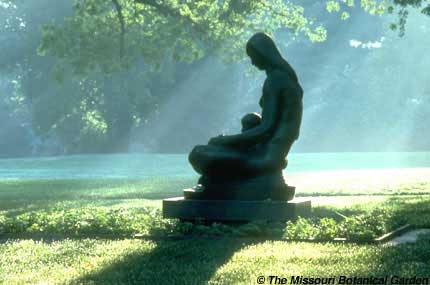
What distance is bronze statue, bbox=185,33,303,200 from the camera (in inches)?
460

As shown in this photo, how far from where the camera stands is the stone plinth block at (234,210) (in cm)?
1127

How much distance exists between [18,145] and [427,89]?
33.0m

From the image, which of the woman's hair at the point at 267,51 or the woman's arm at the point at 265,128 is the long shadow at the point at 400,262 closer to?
the woman's arm at the point at 265,128

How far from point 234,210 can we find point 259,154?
923 millimetres

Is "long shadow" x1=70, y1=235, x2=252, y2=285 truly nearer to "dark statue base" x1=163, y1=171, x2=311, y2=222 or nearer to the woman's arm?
"dark statue base" x1=163, y1=171, x2=311, y2=222

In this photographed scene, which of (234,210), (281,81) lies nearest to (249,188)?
(234,210)

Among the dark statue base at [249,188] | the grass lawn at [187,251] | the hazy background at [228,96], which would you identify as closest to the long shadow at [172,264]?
→ the grass lawn at [187,251]

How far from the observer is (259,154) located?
11.8m

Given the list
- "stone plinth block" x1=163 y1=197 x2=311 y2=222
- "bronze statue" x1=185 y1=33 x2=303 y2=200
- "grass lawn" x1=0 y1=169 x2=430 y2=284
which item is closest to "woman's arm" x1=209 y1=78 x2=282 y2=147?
"bronze statue" x1=185 y1=33 x2=303 y2=200

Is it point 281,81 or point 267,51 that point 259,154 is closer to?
point 281,81

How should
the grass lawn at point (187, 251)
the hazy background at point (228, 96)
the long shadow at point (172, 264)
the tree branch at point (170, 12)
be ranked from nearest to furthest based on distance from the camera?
the long shadow at point (172, 264)
the grass lawn at point (187, 251)
the tree branch at point (170, 12)
the hazy background at point (228, 96)

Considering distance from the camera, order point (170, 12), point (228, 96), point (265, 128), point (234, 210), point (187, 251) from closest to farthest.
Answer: point (187, 251) < point (234, 210) < point (265, 128) < point (170, 12) < point (228, 96)

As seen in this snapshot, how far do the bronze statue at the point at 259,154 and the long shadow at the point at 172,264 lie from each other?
1779 mm

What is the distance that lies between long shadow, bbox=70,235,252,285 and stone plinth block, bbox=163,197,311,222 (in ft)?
4.31
